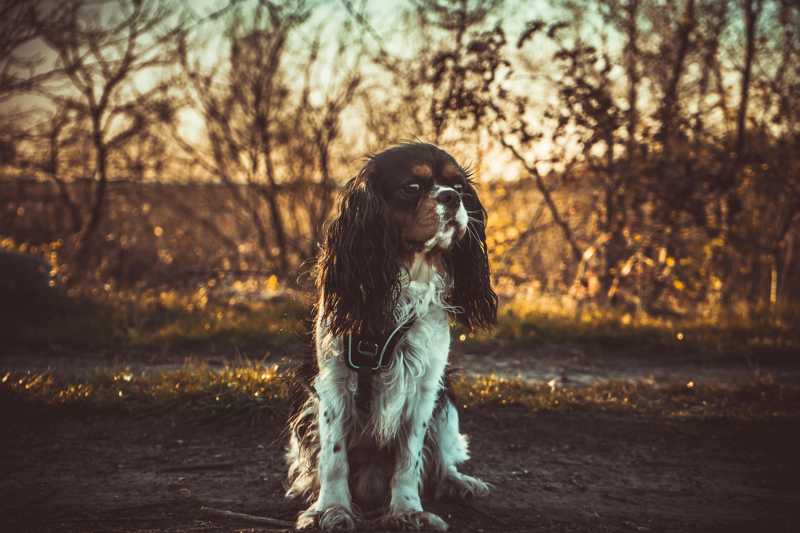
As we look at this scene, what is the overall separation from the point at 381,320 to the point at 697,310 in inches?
242

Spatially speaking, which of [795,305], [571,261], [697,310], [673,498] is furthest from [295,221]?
[673,498]

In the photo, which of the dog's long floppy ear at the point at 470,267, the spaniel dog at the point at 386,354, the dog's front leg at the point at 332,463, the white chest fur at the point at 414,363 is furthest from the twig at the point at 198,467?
the dog's long floppy ear at the point at 470,267

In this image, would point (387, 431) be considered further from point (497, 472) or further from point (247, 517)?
point (497, 472)

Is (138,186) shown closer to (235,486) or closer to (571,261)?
(571,261)

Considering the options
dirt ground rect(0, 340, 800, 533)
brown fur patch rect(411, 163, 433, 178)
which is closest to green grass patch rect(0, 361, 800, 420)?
dirt ground rect(0, 340, 800, 533)

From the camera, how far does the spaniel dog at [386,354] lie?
2961 mm

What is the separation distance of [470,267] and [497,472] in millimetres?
1247

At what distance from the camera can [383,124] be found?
909 cm

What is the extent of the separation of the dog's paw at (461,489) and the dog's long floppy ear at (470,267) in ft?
2.75

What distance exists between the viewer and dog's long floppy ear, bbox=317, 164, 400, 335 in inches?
121

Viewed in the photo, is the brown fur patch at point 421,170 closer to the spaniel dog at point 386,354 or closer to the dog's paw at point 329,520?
the spaniel dog at point 386,354

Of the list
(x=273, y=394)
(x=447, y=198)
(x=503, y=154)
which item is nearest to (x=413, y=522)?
(x=447, y=198)

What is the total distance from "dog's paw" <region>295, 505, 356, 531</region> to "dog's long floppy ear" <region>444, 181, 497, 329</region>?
3.99ft

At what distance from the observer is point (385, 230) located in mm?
3148
